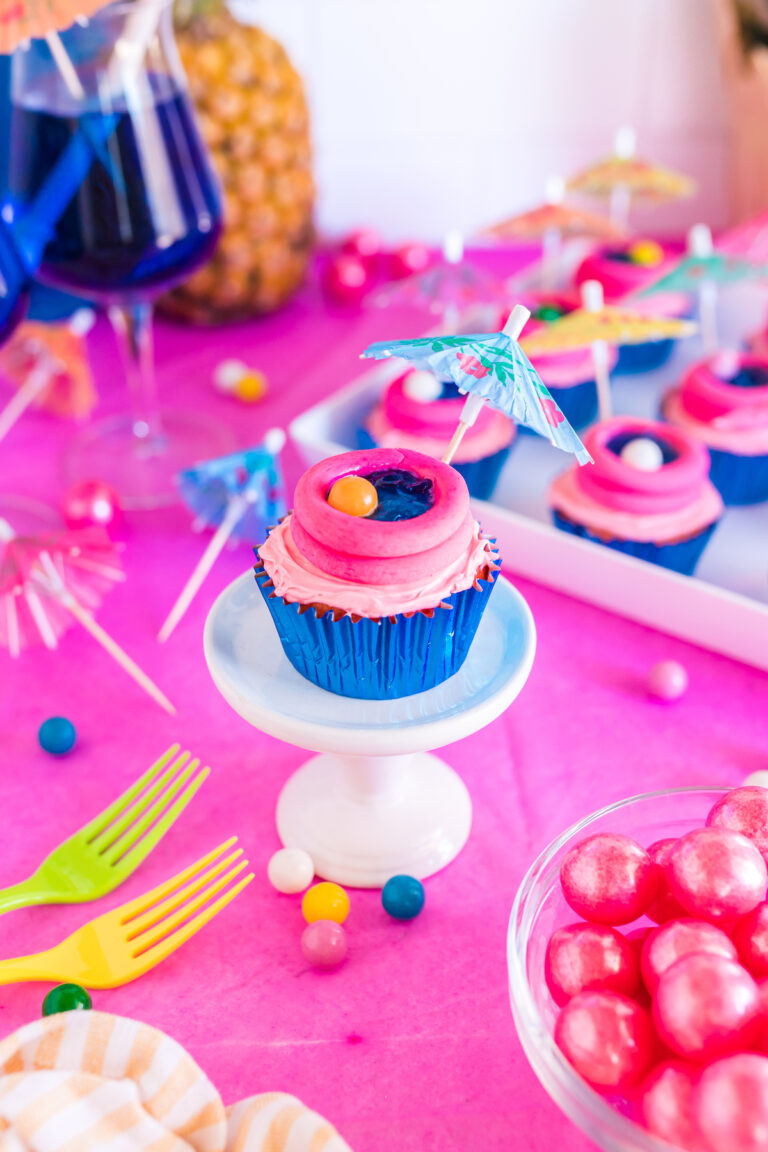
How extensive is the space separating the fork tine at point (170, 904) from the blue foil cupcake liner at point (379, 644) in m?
0.17

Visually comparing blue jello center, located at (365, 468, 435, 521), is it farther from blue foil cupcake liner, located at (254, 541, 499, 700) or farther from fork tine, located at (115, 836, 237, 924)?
fork tine, located at (115, 836, 237, 924)

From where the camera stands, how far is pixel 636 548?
47.1 inches

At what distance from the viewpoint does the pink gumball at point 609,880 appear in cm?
71

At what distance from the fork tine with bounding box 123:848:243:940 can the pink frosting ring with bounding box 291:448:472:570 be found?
0.86ft

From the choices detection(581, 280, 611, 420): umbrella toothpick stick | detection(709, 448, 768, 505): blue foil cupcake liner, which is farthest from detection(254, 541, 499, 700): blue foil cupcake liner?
detection(709, 448, 768, 505): blue foil cupcake liner

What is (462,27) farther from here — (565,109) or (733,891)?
(733,891)

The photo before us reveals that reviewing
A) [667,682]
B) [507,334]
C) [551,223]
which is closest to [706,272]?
[551,223]

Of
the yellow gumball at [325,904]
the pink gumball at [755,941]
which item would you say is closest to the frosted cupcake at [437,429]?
the yellow gumball at [325,904]

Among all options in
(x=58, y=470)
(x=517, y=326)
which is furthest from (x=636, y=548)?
(x=58, y=470)

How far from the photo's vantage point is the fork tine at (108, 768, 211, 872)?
875mm

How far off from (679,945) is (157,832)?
453mm

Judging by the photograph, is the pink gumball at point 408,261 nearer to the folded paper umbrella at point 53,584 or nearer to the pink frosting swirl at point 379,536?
the folded paper umbrella at point 53,584

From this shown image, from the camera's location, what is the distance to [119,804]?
92 centimetres

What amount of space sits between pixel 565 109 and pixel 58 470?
1.26m
